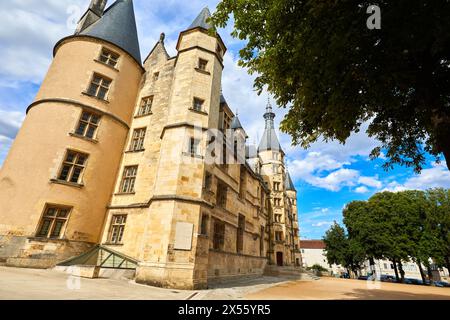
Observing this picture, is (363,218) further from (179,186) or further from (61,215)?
(61,215)

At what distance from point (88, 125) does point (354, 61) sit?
601 inches

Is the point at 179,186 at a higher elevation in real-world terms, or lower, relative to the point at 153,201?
higher

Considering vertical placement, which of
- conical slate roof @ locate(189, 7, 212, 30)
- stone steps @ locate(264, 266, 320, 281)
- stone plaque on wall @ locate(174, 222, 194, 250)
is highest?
conical slate roof @ locate(189, 7, 212, 30)

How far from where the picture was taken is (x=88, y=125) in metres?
14.8

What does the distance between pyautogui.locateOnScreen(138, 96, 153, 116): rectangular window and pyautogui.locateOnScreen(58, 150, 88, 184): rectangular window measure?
5.35 m

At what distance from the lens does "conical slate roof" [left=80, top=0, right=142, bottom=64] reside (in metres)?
17.0

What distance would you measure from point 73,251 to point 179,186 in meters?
7.12

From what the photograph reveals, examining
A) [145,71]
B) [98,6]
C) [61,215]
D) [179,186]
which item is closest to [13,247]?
[61,215]

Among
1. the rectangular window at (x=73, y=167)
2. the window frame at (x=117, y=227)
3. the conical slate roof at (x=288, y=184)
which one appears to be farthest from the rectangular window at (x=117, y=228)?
the conical slate roof at (x=288, y=184)

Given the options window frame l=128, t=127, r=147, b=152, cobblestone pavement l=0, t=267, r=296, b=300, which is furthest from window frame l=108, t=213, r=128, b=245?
cobblestone pavement l=0, t=267, r=296, b=300

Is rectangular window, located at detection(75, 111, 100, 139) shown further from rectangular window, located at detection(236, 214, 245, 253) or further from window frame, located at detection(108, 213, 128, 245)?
rectangular window, located at detection(236, 214, 245, 253)

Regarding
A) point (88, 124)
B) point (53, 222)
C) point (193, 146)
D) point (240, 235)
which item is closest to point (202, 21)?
point (193, 146)

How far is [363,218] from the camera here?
32062 mm

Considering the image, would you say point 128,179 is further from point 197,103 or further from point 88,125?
point 197,103
